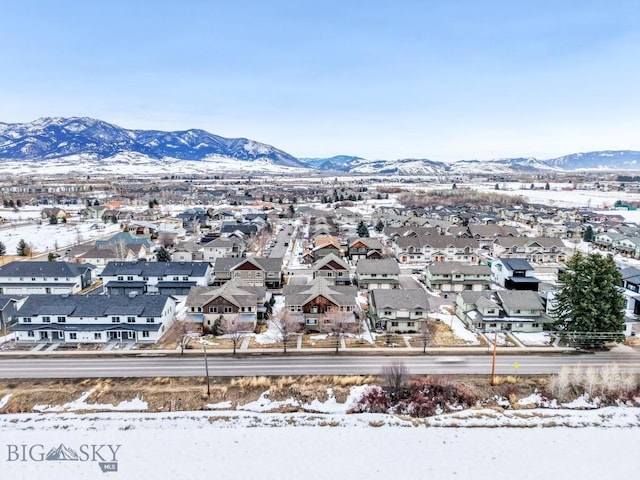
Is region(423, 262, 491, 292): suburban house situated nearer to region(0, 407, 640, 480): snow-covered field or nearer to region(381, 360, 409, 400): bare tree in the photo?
region(381, 360, 409, 400): bare tree

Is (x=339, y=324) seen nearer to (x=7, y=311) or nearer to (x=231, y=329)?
(x=231, y=329)

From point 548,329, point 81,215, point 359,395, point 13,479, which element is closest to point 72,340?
point 13,479

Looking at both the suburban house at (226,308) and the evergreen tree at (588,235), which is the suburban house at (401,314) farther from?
the evergreen tree at (588,235)

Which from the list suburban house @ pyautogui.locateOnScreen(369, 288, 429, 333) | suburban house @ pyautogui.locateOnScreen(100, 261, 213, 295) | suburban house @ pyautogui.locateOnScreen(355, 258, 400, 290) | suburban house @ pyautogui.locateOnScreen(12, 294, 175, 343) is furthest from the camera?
suburban house @ pyautogui.locateOnScreen(355, 258, 400, 290)

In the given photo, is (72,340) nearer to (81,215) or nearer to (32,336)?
(32,336)

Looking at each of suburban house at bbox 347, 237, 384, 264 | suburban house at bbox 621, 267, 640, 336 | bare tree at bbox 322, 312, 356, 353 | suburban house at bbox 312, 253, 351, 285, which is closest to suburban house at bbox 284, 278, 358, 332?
bare tree at bbox 322, 312, 356, 353

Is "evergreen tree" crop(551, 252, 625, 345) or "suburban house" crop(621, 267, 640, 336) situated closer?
"evergreen tree" crop(551, 252, 625, 345)
